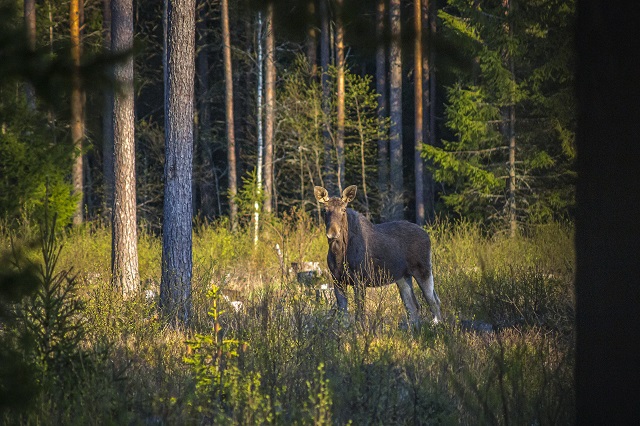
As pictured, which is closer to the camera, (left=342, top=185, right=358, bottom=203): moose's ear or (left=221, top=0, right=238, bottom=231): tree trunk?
(left=342, top=185, right=358, bottom=203): moose's ear

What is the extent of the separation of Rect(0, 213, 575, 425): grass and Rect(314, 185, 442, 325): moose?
17.2 inches

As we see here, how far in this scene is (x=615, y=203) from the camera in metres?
3.79

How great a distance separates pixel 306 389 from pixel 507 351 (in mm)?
2676

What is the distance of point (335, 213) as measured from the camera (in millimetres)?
10523

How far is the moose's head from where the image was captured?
10305 millimetres

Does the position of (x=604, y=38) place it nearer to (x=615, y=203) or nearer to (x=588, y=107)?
(x=588, y=107)

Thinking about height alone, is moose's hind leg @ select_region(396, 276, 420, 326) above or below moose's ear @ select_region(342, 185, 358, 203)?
below

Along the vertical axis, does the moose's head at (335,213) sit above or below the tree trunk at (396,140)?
below

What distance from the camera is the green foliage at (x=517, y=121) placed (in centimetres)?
2189

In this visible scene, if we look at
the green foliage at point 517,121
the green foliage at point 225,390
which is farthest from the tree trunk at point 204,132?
the green foliage at point 225,390

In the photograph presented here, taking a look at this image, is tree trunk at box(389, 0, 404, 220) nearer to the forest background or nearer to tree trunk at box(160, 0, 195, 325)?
the forest background

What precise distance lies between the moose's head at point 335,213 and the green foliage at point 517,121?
11.6 m

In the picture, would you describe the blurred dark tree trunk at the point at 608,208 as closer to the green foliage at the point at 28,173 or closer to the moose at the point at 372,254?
the moose at the point at 372,254

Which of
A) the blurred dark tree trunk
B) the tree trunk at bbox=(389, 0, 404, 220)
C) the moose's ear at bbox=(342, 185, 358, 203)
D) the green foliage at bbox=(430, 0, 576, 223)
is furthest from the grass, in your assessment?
the tree trunk at bbox=(389, 0, 404, 220)
